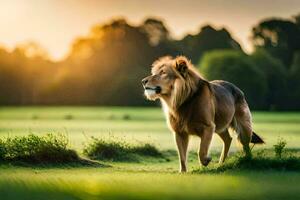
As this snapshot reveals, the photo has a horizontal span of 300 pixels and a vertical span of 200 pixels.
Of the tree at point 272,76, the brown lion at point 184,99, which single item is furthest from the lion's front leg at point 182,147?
the tree at point 272,76

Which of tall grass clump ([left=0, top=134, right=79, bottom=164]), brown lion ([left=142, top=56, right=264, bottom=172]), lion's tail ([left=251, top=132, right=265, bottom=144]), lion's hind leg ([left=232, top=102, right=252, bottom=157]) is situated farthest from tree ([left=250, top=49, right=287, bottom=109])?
brown lion ([left=142, top=56, right=264, bottom=172])

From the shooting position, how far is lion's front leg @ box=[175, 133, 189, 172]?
39.6 ft

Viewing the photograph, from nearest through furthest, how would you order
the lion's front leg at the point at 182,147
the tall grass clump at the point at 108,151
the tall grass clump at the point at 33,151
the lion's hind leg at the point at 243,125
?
the lion's front leg at the point at 182,147 → the tall grass clump at the point at 33,151 → the lion's hind leg at the point at 243,125 → the tall grass clump at the point at 108,151

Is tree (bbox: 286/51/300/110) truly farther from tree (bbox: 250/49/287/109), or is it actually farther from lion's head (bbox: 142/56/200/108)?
lion's head (bbox: 142/56/200/108)

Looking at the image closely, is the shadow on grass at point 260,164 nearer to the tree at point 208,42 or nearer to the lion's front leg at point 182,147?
the lion's front leg at point 182,147

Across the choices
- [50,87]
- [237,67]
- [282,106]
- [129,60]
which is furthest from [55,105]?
[282,106]

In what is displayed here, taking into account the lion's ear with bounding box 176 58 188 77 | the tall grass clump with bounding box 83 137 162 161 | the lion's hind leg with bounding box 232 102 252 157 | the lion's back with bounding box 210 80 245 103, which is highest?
the lion's ear with bounding box 176 58 188 77

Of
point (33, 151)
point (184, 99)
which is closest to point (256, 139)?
point (184, 99)

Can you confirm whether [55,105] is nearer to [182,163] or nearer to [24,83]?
[24,83]

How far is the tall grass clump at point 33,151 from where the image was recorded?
489 inches

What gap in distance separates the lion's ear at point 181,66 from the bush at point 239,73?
5862cm

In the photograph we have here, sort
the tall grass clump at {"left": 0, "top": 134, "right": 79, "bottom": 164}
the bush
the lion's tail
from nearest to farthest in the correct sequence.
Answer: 1. the tall grass clump at {"left": 0, "top": 134, "right": 79, "bottom": 164}
2. the lion's tail
3. the bush

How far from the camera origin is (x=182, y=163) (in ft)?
39.6

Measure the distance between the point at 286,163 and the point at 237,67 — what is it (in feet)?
213
